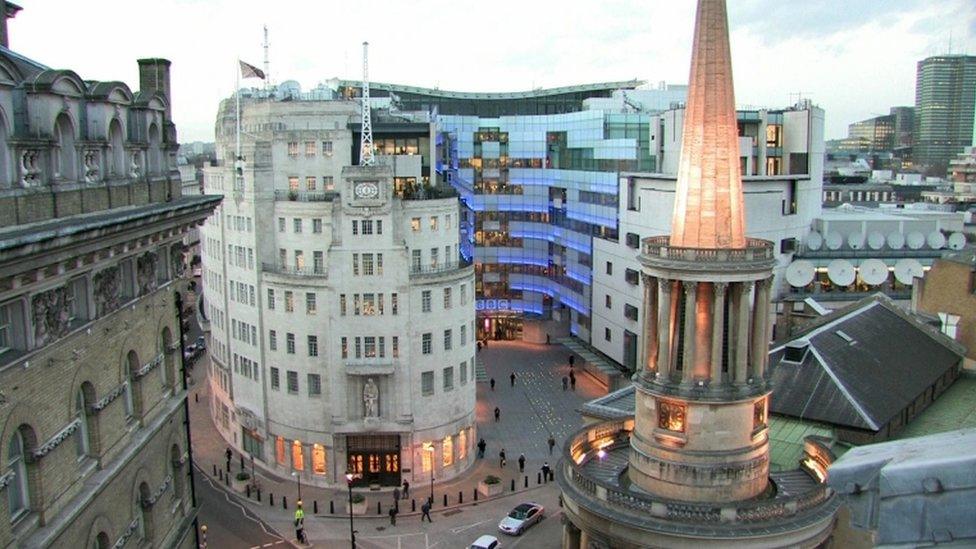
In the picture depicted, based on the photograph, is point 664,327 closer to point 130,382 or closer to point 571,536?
point 571,536

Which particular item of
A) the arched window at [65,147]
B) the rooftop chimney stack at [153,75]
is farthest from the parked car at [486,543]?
the arched window at [65,147]

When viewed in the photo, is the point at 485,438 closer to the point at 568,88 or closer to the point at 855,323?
the point at 855,323

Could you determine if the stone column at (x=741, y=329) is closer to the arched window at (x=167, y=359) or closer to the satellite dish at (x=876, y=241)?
the arched window at (x=167, y=359)

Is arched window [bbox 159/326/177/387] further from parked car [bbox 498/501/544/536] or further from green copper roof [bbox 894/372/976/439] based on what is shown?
green copper roof [bbox 894/372/976/439]

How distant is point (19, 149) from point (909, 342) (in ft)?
180

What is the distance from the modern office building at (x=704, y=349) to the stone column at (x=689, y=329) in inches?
1.6

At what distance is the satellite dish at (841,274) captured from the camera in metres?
84.4

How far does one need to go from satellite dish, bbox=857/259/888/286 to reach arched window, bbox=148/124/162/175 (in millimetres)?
73696

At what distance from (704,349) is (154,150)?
2241 centimetres

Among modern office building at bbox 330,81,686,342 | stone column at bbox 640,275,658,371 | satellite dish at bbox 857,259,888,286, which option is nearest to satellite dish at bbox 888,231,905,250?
satellite dish at bbox 857,259,888,286

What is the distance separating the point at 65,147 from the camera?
23.7m

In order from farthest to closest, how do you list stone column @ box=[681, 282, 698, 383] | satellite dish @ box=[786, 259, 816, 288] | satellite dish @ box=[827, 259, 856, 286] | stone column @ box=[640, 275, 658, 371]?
satellite dish @ box=[827, 259, 856, 286], satellite dish @ box=[786, 259, 816, 288], stone column @ box=[640, 275, 658, 371], stone column @ box=[681, 282, 698, 383]

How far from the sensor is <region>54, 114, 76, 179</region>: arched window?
75.8 ft

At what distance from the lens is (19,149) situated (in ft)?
68.3
